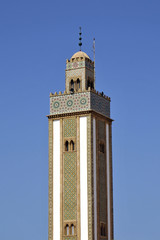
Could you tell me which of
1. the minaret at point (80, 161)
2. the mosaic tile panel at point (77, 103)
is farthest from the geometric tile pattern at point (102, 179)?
the mosaic tile panel at point (77, 103)

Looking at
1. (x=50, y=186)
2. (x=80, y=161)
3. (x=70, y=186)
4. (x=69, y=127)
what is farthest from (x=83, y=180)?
(x=69, y=127)

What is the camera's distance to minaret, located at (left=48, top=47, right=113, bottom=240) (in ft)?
176

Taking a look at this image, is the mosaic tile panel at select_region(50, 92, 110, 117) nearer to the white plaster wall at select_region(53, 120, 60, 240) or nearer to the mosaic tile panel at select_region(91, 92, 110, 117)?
the mosaic tile panel at select_region(91, 92, 110, 117)

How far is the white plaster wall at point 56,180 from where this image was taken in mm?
54344

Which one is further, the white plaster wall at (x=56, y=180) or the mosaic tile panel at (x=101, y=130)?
the mosaic tile panel at (x=101, y=130)

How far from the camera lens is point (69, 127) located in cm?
5559

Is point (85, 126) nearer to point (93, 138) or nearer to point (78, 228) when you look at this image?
point (93, 138)

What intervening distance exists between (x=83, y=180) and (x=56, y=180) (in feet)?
7.11

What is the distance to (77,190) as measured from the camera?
54125 mm

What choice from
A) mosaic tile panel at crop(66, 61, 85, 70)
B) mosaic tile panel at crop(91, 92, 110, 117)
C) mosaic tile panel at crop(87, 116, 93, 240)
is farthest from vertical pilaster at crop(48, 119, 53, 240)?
mosaic tile panel at crop(66, 61, 85, 70)

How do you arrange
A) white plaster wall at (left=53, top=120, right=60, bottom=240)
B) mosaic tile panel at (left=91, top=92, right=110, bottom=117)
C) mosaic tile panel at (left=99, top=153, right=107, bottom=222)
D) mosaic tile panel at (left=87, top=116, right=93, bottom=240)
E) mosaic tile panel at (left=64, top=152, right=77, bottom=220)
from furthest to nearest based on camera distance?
1. mosaic tile panel at (left=91, top=92, right=110, bottom=117)
2. mosaic tile panel at (left=99, top=153, right=107, bottom=222)
3. white plaster wall at (left=53, top=120, right=60, bottom=240)
4. mosaic tile panel at (left=64, top=152, right=77, bottom=220)
5. mosaic tile panel at (left=87, top=116, right=93, bottom=240)

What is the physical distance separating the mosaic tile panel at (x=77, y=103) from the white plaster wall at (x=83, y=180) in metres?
1.02

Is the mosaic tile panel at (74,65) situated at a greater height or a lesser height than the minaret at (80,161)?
greater

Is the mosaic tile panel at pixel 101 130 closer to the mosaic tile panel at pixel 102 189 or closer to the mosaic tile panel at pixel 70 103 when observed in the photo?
the mosaic tile panel at pixel 102 189
